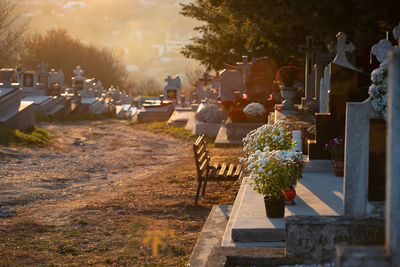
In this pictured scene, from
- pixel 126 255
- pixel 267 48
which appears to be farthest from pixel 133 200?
pixel 267 48

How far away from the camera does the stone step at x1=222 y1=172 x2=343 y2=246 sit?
601 cm

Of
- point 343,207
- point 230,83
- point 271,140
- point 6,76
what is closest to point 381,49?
point 343,207

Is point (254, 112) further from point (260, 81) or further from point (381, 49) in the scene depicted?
point (381, 49)

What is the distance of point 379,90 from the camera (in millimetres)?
4906

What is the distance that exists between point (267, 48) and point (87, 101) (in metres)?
15.4

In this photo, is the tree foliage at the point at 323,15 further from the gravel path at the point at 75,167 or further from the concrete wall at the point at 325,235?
the concrete wall at the point at 325,235

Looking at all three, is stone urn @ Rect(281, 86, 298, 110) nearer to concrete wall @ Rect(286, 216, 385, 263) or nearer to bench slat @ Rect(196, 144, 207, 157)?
bench slat @ Rect(196, 144, 207, 157)

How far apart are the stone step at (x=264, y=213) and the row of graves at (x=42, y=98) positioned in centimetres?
1352

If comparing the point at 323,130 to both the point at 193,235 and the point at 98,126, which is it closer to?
the point at 193,235

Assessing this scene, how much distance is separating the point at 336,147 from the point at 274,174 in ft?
8.75

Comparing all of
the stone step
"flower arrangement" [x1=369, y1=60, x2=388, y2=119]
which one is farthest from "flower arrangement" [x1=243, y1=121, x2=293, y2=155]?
"flower arrangement" [x1=369, y1=60, x2=388, y2=119]

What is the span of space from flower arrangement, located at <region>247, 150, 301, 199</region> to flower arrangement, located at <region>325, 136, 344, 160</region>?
7.43 ft

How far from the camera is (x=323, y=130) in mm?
9242

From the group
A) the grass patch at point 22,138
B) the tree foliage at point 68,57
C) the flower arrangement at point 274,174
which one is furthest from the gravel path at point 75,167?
the tree foliage at point 68,57
